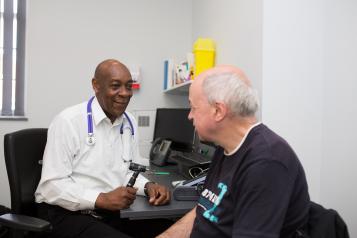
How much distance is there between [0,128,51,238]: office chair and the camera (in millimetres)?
1548

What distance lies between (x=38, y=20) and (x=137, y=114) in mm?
1167

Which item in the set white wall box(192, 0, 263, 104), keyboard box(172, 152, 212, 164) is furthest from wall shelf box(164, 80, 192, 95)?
keyboard box(172, 152, 212, 164)

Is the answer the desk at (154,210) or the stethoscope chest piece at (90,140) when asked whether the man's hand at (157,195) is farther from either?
the stethoscope chest piece at (90,140)

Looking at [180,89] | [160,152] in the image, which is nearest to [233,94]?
[160,152]

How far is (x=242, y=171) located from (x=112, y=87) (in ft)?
3.44

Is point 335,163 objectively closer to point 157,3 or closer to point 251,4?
point 251,4

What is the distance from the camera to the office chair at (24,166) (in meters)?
1.55

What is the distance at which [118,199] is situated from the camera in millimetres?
1445

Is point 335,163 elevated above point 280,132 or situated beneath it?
situated beneath

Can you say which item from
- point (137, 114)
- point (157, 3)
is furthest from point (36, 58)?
point (157, 3)

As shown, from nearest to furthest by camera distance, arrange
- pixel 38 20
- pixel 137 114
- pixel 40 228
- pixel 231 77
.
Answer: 1. pixel 231 77
2. pixel 40 228
3. pixel 38 20
4. pixel 137 114

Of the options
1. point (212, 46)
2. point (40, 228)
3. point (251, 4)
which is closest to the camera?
point (40, 228)

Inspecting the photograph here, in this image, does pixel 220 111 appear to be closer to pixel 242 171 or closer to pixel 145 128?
pixel 242 171

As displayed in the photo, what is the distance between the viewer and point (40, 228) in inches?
49.6
